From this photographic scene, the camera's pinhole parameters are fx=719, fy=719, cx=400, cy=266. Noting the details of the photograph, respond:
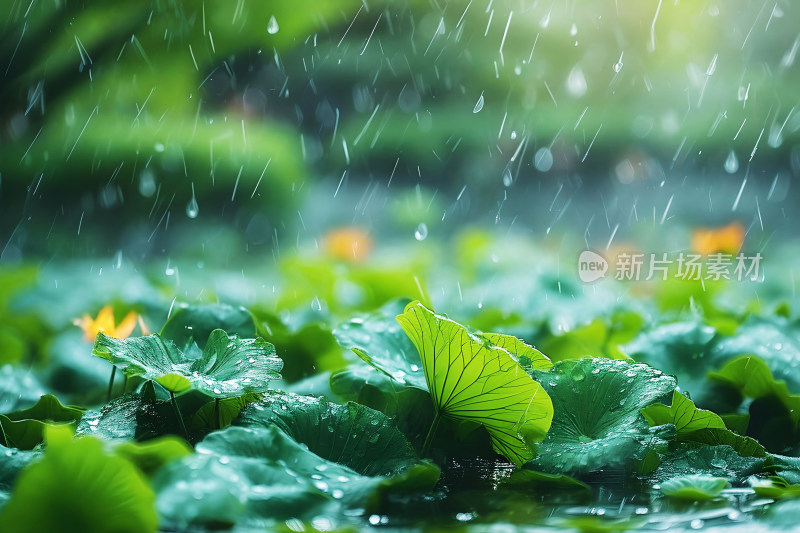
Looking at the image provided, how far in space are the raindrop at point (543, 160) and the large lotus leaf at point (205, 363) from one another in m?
4.49

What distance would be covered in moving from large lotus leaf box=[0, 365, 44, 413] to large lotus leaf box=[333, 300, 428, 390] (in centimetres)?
29

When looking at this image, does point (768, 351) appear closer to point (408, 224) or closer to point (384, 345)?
point (384, 345)

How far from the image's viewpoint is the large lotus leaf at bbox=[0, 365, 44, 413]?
591 millimetres

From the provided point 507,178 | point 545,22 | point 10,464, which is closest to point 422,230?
point 507,178

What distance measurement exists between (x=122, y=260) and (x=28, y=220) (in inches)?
15.8

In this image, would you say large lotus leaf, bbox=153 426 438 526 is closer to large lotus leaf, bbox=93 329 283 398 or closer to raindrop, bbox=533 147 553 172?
large lotus leaf, bbox=93 329 283 398

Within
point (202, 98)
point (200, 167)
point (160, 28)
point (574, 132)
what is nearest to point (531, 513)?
point (160, 28)

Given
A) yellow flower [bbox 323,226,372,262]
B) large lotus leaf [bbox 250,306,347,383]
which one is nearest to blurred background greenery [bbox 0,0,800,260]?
yellow flower [bbox 323,226,372,262]

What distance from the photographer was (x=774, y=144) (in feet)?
15.1

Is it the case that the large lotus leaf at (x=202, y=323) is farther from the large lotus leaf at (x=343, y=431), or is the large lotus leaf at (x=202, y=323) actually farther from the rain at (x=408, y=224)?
the large lotus leaf at (x=343, y=431)

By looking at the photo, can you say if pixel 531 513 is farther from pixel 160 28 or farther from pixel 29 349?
pixel 160 28

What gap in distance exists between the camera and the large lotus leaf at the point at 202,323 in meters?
0.59

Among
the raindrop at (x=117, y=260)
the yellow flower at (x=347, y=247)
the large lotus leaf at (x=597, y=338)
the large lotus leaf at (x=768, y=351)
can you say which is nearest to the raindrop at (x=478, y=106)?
the raindrop at (x=117, y=260)

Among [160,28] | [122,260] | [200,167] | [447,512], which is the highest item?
[200,167]
